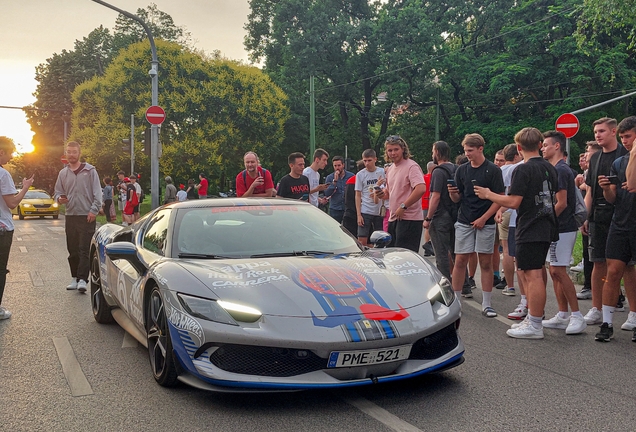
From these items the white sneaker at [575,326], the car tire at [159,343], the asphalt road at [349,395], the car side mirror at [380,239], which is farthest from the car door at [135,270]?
the white sneaker at [575,326]

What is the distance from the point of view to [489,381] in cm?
461

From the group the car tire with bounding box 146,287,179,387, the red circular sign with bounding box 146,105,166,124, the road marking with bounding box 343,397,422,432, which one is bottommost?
the road marking with bounding box 343,397,422,432

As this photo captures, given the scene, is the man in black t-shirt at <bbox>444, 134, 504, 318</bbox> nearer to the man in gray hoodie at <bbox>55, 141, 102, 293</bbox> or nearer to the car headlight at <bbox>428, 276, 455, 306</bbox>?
the car headlight at <bbox>428, 276, 455, 306</bbox>

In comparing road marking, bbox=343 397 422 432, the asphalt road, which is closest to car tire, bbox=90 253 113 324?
the asphalt road

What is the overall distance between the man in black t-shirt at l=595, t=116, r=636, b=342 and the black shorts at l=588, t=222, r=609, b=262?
1.13 feet

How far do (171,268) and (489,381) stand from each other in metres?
2.27

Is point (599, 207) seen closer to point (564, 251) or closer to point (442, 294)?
point (564, 251)

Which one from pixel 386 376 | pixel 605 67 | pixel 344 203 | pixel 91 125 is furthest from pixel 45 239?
pixel 91 125

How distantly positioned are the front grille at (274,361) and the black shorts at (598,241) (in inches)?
148

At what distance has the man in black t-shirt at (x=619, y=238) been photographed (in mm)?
5926

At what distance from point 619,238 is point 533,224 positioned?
0.75m

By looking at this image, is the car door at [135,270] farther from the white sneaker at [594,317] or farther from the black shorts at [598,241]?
the white sneaker at [594,317]

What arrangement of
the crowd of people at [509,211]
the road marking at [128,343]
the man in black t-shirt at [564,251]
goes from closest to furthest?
the road marking at [128,343]
the crowd of people at [509,211]
the man in black t-shirt at [564,251]

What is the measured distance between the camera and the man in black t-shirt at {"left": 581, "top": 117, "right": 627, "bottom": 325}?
21.0 feet
